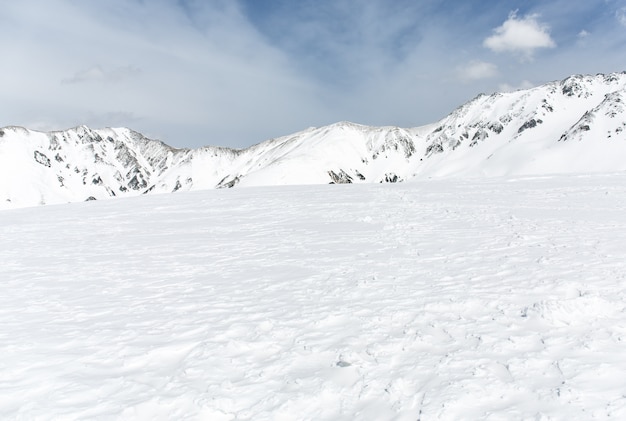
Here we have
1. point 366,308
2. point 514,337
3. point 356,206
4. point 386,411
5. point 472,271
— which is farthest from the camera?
point 356,206

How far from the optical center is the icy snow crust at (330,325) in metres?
5.65

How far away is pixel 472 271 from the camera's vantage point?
10555 mm

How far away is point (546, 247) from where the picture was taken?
12344 millimetres

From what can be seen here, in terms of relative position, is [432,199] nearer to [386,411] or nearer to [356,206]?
[356,206]

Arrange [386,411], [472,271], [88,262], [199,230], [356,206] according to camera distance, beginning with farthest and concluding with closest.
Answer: [356,206] < [199,230] < [88,262] < [472,271] < [386,411]

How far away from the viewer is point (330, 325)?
8.07m

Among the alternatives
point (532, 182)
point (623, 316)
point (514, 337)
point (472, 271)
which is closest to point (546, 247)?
point (472, 271)

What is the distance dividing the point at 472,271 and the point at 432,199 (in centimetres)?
1482

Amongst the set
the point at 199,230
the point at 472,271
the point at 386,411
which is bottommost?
the point at 386,411

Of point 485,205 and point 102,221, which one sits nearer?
point 485,205

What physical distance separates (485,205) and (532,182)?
11.5 meters

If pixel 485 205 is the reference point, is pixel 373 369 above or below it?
below

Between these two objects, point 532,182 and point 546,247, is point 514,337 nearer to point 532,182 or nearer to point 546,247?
point 546,247

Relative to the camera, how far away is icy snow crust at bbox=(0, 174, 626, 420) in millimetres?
5652
